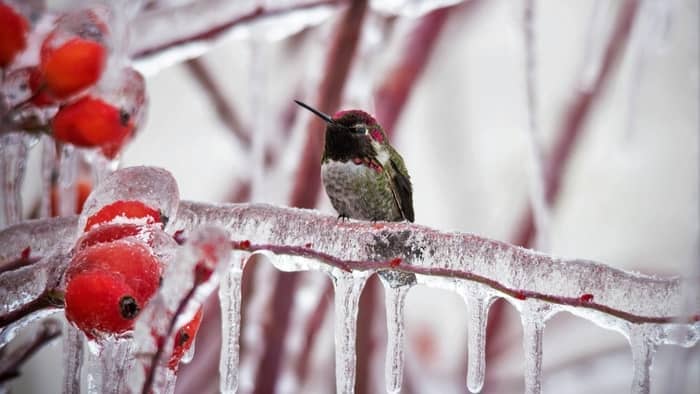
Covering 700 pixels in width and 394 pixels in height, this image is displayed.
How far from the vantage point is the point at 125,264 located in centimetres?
24

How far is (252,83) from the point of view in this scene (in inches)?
18.3

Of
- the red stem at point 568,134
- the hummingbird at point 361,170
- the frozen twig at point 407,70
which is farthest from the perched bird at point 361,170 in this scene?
the red stem at point 568,134

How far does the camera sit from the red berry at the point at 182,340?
0.26 metres

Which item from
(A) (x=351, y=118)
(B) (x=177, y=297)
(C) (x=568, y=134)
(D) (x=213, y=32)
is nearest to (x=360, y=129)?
(A) (x=351, y=118)

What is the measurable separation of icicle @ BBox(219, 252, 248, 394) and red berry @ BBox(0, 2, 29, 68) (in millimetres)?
153

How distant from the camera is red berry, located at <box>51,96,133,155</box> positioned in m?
0.31

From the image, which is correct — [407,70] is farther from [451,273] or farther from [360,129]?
[451,273]

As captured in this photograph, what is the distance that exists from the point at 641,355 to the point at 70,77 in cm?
29

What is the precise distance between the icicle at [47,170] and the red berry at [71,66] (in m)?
0.05

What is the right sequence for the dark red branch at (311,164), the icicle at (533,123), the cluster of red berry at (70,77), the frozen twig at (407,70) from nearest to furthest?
the cluster of red berry at (70,77) → the icicle at (533,123) → the dark red branch at (311,164) → the frozen twig at (407,70)

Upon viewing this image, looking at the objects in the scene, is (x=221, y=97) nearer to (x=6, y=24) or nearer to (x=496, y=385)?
(x=6, y=24)

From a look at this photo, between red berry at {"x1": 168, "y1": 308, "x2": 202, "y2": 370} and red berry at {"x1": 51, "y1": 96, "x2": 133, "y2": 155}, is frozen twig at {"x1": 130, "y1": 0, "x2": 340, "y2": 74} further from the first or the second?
red berry at {"x1": 168, "y1": 308, "x2": 202, "y2": 370}

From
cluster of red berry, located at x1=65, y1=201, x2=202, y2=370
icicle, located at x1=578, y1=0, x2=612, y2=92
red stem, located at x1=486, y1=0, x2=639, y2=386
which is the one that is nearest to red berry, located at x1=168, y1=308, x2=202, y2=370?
cluster of red berry, located at x1=65, y1=201, x2=202, y2=370

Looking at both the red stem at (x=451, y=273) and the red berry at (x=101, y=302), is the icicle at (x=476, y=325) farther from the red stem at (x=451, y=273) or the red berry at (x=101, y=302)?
the red berry at (x=101, y=302)
